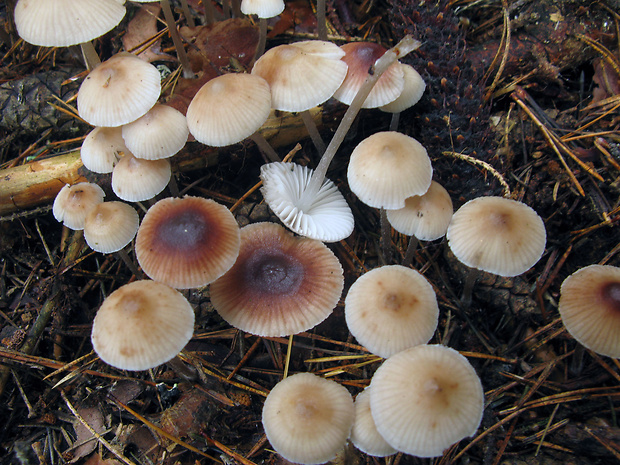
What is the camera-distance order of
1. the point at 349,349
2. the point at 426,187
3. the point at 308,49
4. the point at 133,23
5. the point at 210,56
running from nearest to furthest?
the point at 426,187
the point at 308,49
the point at 349,349
the point at 210,56
the point at 133,23

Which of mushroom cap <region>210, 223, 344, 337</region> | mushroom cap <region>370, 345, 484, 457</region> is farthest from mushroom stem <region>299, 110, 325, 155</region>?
mushroom cap <region>370, 345, 484, 457</region>

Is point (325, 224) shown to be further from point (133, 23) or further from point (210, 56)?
point (133, 23)

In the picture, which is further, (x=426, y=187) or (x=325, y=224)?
(x=325, y=224)

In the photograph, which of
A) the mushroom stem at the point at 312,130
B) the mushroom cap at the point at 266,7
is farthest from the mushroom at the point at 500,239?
the mushroom cap at the point at 266,7

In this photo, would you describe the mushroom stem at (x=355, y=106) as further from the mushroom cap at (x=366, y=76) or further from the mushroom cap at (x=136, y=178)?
the mushroom cap at (x=136, y=178)

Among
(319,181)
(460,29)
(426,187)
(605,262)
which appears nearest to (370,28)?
(460,29)

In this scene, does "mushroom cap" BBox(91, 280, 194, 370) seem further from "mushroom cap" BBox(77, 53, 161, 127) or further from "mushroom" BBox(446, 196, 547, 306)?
"mushroom" BBox(446, 196, 547, 306)

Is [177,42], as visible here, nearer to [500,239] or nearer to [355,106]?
[355,106]
